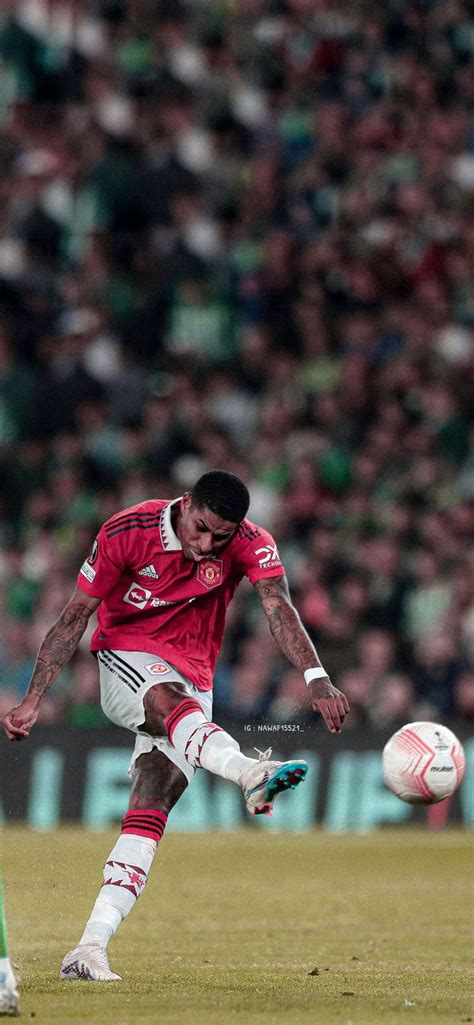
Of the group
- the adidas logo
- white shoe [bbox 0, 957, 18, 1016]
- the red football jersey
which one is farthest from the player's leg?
the adidas logo

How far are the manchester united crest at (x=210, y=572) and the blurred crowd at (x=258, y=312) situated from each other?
6438 mm

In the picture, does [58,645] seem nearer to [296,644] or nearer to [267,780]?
[296,644]

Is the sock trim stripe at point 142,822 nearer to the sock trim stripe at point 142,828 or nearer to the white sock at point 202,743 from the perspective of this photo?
the sock trim stripe at point 142,828

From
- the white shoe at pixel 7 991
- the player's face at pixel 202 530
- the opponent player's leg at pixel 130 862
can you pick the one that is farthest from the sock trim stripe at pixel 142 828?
the white shoe at pixel 7 991

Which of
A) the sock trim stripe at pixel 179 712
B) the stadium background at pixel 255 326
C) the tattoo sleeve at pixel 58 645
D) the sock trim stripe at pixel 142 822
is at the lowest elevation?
the sock trim stripe at pixel 142 822

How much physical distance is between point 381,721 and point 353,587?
133 centimetres

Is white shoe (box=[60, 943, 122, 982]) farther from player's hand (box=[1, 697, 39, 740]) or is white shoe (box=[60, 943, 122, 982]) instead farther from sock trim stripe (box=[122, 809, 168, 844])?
player's hand (box=[1, 697, 39, 740])

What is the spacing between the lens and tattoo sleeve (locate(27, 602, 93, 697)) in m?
7.78

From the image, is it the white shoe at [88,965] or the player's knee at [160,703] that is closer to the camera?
the white shoe at [88,965]

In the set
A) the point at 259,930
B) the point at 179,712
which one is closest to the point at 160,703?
the point at 179,712

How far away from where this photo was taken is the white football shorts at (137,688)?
799cm

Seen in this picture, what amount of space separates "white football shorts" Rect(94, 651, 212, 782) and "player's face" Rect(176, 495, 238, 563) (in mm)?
590

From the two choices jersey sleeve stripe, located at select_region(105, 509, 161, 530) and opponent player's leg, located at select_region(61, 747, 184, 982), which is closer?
opponent player's leg, located at select_region(61, 747, 184, 982)

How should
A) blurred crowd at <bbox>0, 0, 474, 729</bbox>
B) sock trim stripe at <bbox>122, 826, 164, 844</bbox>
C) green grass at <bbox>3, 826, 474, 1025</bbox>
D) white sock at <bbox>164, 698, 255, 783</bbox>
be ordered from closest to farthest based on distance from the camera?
green grass at <bbox>3, 826, 474, 1025</bbox> → white sock at <bbox>164, 698, 255, 783</bbox> → sock trim stripe at <bbox>122, 826, 164, 844</bbox> → blurred crowd at <bbox>0, 0, 474, 729</bbox>
